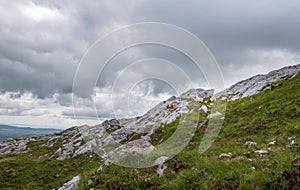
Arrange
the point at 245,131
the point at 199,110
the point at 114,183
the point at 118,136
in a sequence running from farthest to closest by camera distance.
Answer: the point at 118,136
the point at 199,110
the point at 245,131
the point at 114,183

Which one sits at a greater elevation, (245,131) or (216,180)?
(245,131)

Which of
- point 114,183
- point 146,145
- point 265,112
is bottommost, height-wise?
point 114,183

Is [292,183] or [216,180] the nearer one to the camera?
[292,183]

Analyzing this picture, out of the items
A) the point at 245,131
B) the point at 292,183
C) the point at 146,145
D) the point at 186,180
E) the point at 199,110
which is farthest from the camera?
the point at 199,110

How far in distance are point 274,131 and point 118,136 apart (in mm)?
34756

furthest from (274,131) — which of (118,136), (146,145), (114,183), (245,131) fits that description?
(118,136)

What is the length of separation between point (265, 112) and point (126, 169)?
21086mm

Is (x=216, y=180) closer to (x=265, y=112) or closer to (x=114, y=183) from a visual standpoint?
(x=114, y=183)

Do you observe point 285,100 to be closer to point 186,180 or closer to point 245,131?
point 245,131

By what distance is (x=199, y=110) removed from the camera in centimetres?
4719

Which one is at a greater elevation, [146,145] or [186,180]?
[146,145]

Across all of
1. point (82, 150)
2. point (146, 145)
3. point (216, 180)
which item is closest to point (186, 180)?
point (216, 180)

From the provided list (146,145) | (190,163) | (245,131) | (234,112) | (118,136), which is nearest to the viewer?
(190,163)

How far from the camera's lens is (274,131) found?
72.0ft
